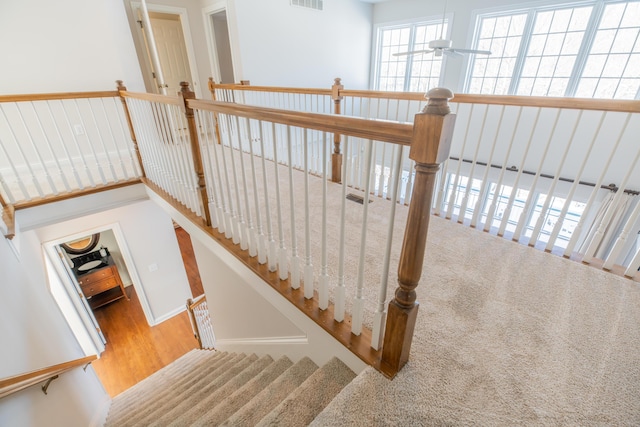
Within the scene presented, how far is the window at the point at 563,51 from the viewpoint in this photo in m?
3.76

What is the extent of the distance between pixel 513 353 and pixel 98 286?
5668mm

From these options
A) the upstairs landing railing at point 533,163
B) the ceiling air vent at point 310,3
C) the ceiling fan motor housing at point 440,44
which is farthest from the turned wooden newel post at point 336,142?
the ceiling air vent at point 310,3

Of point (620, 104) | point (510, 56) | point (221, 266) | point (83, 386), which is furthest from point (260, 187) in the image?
point (510, 56)

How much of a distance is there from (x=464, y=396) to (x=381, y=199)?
70.2 inches

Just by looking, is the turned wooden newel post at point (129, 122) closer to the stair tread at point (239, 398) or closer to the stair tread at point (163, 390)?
the stair tread at point (163, 390)

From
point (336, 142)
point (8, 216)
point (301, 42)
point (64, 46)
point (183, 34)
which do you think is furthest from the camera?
point (301, 42)

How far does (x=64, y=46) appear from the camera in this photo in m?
3.20

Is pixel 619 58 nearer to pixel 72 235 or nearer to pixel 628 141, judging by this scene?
pixel 628 141

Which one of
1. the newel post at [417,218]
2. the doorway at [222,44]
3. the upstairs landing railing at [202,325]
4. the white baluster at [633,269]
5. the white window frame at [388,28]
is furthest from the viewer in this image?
the doorway at [222,44]

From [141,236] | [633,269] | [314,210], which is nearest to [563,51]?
[633,269]

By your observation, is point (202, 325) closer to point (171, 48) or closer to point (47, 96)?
point (47, 96)

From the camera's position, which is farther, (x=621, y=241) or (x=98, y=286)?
(x=98, y=286)

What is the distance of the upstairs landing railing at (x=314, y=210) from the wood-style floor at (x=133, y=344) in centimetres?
247

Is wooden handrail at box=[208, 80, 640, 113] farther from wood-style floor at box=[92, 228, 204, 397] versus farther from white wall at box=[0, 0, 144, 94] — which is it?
wood-style floor at box=[92, 228, 204, 397]
